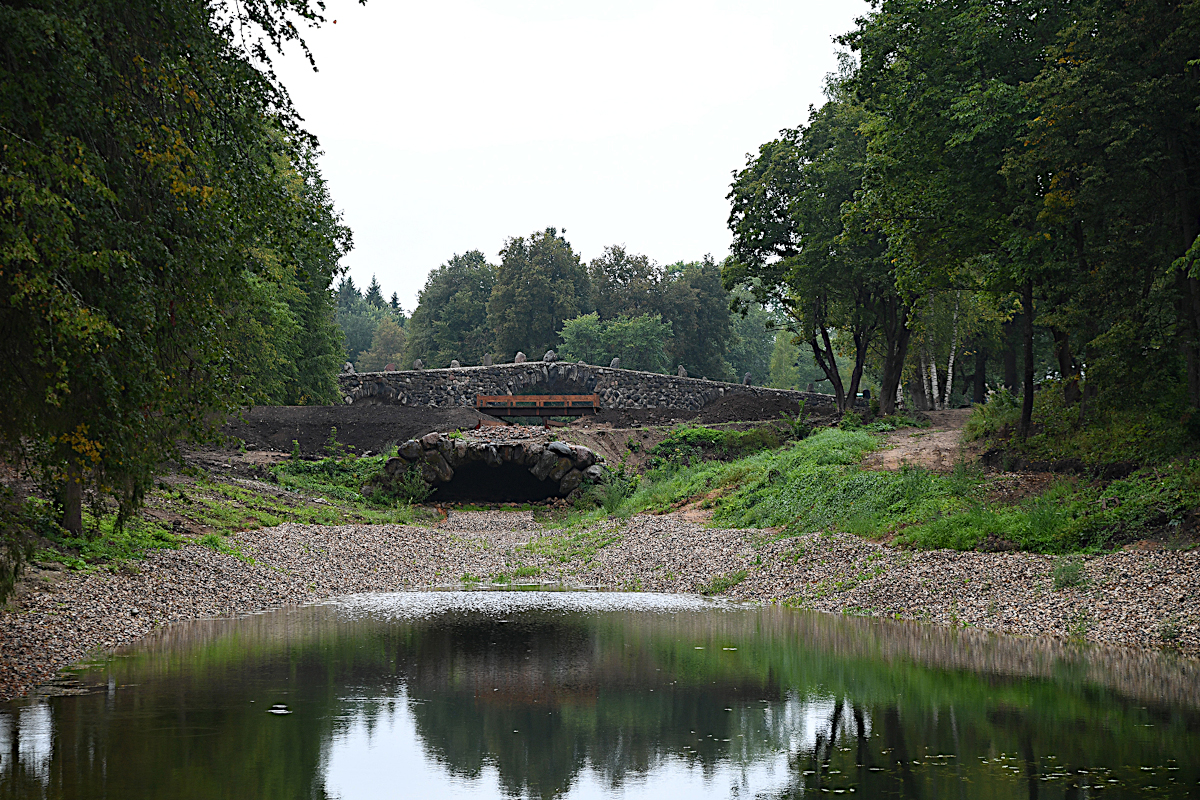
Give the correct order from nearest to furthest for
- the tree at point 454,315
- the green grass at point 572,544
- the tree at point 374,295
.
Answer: the green grass at point 572,544, the tree at point 454,315, the tree at point 374,295

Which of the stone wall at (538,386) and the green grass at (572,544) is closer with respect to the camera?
the green grass at (572,544)

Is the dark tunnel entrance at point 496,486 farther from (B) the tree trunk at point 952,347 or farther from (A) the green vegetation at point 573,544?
(B) the tree trunk at point 952,347

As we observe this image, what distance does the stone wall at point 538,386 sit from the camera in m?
37.8

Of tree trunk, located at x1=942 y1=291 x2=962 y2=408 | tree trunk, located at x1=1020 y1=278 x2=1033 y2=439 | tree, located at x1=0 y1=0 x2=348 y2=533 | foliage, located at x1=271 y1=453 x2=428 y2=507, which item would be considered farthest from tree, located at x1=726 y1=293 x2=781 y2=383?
tree, located at x1=0 y1=0 x2=348 y2=533

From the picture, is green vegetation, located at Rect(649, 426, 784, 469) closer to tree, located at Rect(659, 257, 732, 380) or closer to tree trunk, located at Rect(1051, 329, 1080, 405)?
tree trunk, located at Rect(1051, 329, 1080, 405)

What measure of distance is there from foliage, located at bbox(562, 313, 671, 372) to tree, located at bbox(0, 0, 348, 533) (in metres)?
44.9

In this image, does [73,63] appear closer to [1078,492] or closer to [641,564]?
[641,564]

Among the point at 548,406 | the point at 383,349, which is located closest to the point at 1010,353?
the point at 548,406

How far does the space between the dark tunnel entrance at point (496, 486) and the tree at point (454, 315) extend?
110 feet

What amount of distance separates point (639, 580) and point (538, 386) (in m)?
26.6

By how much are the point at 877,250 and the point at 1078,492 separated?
42.1 ft

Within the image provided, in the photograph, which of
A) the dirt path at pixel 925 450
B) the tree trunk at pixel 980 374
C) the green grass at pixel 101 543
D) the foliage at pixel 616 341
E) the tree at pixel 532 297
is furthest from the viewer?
the tree at pixel 532 297

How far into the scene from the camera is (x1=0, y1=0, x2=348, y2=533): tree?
5051 millimetres

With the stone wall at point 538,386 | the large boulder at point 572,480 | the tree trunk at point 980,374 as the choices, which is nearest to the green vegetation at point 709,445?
the large boulder at point 572,480
